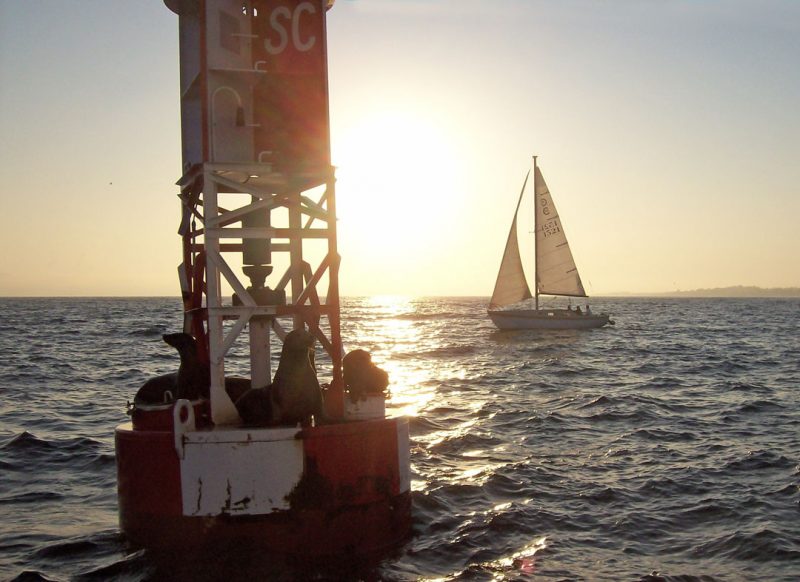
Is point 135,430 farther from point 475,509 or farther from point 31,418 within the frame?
point 31,418

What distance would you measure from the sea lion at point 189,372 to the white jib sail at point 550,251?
56.7 m

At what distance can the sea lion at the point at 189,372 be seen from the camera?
35.4ft

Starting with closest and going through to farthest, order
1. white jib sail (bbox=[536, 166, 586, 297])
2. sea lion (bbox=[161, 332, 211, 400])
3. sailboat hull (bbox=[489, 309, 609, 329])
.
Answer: sea lion (bbox=[161, 332, 211, 400]) < sailboat hull (bbox=[489, 309, 609, 329]) < white jib sail (bbox=[536, 166, 586, 297])

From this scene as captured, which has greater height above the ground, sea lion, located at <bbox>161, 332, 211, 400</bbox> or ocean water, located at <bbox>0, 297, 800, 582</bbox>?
sea lion, located at <bbox>161, 332, 211, 400</bbox>

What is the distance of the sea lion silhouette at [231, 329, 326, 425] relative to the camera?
32.2ft

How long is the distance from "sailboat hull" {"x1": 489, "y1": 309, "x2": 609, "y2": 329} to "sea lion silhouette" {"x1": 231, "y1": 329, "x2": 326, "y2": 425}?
5322 centimetres

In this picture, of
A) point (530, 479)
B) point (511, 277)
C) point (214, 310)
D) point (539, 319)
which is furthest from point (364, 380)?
point (511, 277)

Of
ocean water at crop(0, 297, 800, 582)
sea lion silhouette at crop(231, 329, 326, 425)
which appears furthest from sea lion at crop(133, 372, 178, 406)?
ocean water at crop(0, 297, 800, 582)

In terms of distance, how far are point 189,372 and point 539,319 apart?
5436 centimetres

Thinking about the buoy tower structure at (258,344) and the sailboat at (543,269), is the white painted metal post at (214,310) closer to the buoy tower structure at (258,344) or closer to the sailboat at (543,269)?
the buoy tower structure at (258,344)

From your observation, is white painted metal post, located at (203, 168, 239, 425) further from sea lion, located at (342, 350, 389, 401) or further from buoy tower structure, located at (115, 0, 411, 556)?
sea lion, located at (342, 350, 389, 401)

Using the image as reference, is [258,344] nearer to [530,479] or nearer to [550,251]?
[530,479]

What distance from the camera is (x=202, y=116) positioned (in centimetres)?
1032

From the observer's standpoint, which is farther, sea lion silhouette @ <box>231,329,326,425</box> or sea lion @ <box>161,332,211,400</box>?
sea lion @ <box>161,332,211,400</box>
